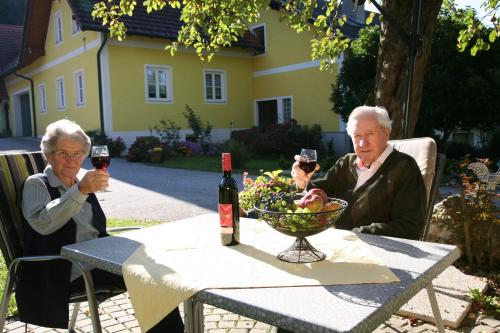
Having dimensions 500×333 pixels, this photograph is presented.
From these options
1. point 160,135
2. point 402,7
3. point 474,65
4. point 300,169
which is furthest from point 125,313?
point 160,135

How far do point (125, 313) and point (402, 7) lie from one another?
12.7 ft

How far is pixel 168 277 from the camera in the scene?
5.20ft

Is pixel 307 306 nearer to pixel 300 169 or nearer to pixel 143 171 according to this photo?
pixel 300 169

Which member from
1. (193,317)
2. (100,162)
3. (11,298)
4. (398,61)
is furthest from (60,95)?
(193,317)

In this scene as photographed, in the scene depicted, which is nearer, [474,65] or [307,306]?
[307,306]

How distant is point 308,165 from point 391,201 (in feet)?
1.92

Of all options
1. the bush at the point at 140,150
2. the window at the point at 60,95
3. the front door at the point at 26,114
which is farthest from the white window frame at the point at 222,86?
the front door at the point at 26,114

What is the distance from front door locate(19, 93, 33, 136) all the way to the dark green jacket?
966 inches

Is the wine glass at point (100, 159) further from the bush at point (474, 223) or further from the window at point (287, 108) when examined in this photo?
the window at point (287, 108)

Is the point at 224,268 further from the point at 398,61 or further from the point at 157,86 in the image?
the point at 157,86

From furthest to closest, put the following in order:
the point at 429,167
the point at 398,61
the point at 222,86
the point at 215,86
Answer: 1. the point at 222,86
2. the point at 215,86
3. the point at 398,61
4. the point at 429,167

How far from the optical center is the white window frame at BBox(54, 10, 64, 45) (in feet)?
63.0

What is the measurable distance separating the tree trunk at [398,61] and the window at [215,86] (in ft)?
47.2

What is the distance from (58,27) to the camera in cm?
1959
